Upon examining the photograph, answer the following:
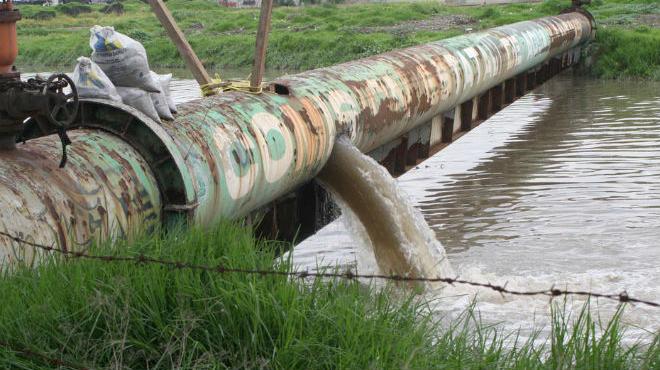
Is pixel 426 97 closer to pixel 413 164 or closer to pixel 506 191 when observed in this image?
pixel 413 164

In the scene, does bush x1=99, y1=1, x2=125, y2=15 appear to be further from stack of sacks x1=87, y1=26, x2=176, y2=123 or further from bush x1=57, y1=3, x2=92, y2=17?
stack of sacks x1=87, y1=26, x2=176, y2=123

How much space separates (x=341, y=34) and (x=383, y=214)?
87.7 ft

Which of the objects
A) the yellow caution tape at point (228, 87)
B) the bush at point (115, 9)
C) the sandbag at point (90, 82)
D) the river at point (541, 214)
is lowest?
the bush at point (115, 9)

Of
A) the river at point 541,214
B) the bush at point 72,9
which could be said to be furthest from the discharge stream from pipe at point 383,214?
the bush at point 72,9

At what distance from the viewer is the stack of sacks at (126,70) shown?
5.43 meters

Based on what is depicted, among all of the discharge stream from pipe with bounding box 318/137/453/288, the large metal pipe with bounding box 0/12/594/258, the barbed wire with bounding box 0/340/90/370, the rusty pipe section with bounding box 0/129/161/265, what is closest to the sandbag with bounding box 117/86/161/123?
the large metal pipe with bounding box 0/12/594/258

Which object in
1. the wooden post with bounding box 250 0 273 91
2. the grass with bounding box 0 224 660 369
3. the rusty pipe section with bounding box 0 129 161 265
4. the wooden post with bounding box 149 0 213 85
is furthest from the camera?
the wooden post with bounding box 149 0 213 85

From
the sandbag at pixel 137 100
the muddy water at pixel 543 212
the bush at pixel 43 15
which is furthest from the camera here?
the bush at pixel 43 15

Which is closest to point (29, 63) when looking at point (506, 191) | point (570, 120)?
point (570, 120)

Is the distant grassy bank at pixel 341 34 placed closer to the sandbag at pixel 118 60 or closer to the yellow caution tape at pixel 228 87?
the yellow caution tape at pixel 228 87

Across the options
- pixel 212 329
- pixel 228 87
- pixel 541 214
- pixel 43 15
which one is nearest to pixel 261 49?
pixel 228 87

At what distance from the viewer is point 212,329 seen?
387 cm

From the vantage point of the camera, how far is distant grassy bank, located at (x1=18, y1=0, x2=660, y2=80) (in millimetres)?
23438

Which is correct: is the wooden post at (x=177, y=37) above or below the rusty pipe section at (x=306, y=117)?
above
